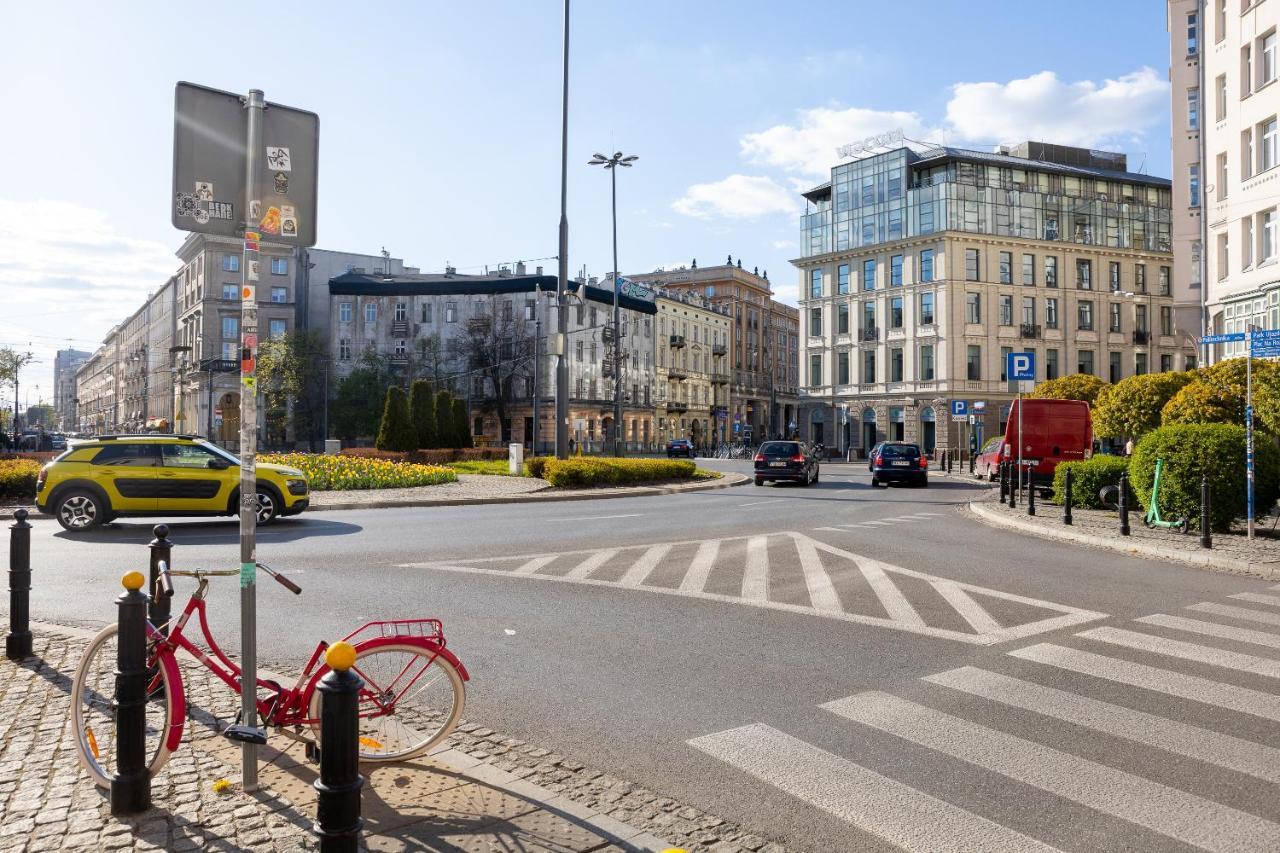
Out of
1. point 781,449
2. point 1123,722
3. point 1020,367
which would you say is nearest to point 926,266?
point 781,449

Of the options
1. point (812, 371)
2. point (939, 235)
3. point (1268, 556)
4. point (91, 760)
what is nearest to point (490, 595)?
point (91, 760)

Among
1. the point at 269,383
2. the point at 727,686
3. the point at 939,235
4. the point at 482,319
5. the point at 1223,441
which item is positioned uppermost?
the point at 939,235

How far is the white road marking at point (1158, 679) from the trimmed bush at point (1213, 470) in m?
9.10

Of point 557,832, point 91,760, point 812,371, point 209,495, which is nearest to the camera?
point 557,832

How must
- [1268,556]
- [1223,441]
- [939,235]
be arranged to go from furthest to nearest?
[939,235]
[1223,441]
[1268,556]

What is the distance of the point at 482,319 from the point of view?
3068 inches

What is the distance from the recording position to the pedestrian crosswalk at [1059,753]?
3898 millimetres

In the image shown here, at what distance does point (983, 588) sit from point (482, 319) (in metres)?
71.0

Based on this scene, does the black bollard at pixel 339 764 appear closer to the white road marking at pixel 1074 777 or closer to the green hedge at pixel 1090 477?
the white road marking at pixel 1074 777

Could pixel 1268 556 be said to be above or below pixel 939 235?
below

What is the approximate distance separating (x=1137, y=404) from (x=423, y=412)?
30287mm

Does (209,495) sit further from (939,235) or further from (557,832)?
(939,235)

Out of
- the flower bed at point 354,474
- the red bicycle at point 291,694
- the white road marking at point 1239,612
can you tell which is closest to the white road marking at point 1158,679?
the white road marking at point 1239,612

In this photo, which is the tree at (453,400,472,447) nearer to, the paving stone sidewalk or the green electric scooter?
the paving stone sidewalk
